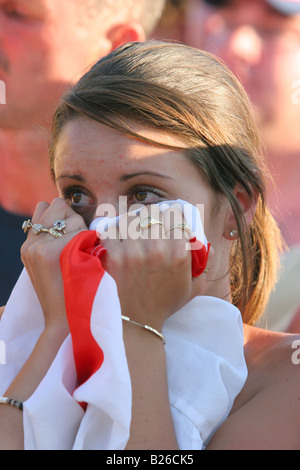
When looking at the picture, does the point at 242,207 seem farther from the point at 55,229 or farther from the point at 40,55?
the point at 40,55

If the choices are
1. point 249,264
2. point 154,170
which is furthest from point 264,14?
point 154,170

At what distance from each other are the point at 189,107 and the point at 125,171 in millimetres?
329

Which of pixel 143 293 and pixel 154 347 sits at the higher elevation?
pixel 143 293

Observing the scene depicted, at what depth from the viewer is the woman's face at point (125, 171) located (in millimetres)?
1930

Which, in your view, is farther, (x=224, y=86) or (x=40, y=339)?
Result: (x=224, y=86)

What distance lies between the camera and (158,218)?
1.77 metres

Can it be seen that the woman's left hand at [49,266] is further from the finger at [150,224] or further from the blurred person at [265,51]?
the blurred person at [265,51]

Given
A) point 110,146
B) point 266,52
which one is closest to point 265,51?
point 266,52

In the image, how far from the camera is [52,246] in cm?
182

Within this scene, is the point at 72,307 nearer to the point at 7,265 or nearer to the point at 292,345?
the point at 292,345

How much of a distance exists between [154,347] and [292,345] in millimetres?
643

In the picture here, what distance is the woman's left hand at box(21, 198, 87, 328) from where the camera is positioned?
179cm

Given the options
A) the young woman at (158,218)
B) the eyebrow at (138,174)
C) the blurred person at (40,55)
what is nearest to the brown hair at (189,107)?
the young woman at (158,218)

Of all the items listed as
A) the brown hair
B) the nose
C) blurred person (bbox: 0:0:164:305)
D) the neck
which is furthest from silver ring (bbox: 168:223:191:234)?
the nose
